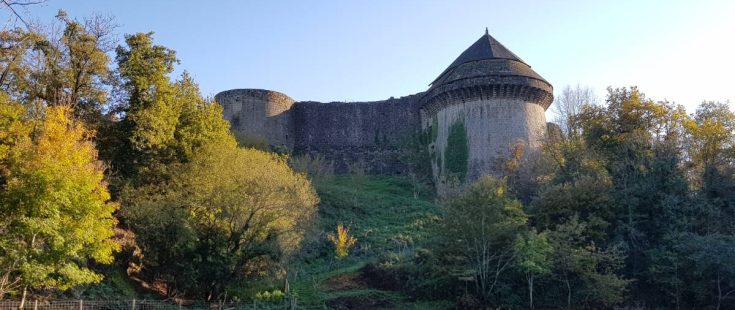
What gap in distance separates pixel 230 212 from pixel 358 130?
90.8 ft

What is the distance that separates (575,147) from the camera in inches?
1090

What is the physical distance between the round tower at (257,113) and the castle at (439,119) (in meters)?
0.07

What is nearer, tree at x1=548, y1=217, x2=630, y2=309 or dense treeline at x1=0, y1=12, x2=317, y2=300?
dense treeline at x1=0, y1=12, x2=317, y2=300

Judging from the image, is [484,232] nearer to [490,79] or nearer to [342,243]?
[342,243]

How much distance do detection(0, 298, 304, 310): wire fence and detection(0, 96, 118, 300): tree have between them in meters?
0.40

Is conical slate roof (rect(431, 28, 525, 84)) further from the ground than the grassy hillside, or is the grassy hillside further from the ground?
conical slate roof (rect(431, 28, 525, 84))

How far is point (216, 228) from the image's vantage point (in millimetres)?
20234

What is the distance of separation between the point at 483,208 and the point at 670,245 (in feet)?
20.4

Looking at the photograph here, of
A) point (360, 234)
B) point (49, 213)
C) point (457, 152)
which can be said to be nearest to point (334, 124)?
point (457, 152)

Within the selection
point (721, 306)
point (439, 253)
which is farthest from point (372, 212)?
point (721, 306)

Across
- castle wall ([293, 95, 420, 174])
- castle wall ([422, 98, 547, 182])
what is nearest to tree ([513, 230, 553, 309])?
castle wall ([422, 98, 547, 182])

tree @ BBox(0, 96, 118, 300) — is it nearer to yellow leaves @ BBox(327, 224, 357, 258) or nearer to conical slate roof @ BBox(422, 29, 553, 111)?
yellow leaves @ BBox(327, 224, 357, 258)

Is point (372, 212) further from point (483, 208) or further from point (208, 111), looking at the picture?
point (483, 208)

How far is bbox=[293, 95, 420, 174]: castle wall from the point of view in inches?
1821
